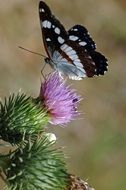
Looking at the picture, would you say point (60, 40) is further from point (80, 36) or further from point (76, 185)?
point (76, 185)

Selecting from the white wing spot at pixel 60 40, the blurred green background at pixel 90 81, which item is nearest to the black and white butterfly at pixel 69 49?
the white wing spot at pixel 60 40

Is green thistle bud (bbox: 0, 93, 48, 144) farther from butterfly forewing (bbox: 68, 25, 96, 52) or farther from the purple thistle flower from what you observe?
butterfly forewing (bbox: 68, 25, 96, 52)

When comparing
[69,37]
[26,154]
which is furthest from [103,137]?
[26,154]

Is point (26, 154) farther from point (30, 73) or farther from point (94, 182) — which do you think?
point (30, 73)

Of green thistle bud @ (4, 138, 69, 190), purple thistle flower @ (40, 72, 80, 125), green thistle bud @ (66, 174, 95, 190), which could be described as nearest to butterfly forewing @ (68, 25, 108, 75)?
purple thistle flower @ (40, 72, 80, 125)

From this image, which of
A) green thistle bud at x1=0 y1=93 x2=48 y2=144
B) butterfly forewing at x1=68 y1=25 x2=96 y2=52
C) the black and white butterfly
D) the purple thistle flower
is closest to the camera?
green thistle bud at x1=0 y1=93 x2=48 y2=144

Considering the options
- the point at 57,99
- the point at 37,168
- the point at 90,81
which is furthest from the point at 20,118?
the point at 90,81

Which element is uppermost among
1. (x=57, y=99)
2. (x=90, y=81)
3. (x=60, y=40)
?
(x=90, y=81)
